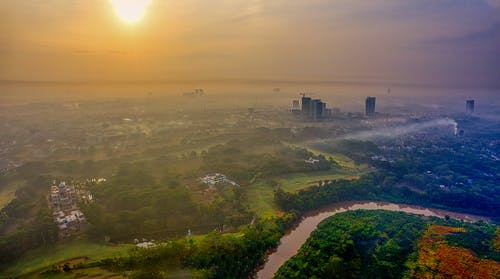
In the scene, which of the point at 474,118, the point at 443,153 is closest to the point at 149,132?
the point at 443,153

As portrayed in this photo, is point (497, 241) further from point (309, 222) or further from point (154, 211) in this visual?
point (154, 211)

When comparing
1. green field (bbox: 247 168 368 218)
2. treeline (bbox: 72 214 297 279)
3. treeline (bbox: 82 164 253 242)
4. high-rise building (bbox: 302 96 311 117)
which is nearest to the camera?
treeline (bbox: 72 214 297 279)

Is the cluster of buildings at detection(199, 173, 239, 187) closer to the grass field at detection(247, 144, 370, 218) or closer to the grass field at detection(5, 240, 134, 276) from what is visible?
the grass field at detection(247, 144, 370, 218)

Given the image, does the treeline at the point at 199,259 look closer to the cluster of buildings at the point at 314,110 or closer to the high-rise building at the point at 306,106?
the cluster of buildings at the point at 314,110

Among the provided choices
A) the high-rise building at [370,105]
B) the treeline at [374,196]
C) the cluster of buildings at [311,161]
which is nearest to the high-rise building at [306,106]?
the high-rise building at [370,105]

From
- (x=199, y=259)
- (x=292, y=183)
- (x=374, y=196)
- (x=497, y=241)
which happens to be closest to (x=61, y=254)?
(x=199, y=259)

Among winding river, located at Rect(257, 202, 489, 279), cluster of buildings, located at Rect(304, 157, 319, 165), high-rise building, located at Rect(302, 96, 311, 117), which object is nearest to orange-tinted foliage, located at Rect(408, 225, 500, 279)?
winding river, located at Rect(257, 202, 489, 279)
